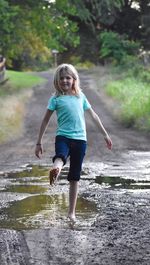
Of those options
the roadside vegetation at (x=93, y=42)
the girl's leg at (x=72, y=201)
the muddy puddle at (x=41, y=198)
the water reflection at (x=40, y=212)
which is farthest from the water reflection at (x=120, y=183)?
the roadside vegetation at (x=93, y=42)

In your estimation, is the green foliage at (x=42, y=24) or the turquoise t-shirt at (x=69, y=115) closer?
the turquoise t-shirt at (x=69, y=115)

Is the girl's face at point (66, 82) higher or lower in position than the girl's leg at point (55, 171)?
higher

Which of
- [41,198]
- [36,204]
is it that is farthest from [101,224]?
[41,198]

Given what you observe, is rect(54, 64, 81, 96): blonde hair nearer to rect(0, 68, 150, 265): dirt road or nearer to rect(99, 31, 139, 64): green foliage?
rect(0, 68, 150, 265): dirt road

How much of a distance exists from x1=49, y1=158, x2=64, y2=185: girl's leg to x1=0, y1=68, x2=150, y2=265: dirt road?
1.92 feet

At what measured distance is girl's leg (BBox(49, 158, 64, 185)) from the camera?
6.88m

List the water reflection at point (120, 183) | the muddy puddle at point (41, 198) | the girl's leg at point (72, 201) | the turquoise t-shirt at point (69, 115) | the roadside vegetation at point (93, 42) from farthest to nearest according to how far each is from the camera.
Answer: the roadside vegetation at point (93, 42), the water reflection at point (120, 183), the turquoise t-shirt at point (69, 115), the girl's leg at point (72, 201), the muddy puddle at point (41, 198)

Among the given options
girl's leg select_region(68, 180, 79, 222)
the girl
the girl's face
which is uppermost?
the girl's face

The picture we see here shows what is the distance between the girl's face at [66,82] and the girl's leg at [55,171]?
31.1 inches

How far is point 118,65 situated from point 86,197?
37.5 m

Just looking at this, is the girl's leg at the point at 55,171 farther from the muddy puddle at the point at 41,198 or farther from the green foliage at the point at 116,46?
the green foliage at the point at 116,46

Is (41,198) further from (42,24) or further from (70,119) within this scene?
(42,24)

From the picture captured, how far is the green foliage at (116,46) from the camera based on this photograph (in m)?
46.0

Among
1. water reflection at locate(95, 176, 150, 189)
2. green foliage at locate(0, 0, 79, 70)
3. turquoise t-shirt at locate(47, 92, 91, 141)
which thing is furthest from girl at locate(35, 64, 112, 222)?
green foliage at locate(0, 0, 79, 70)
